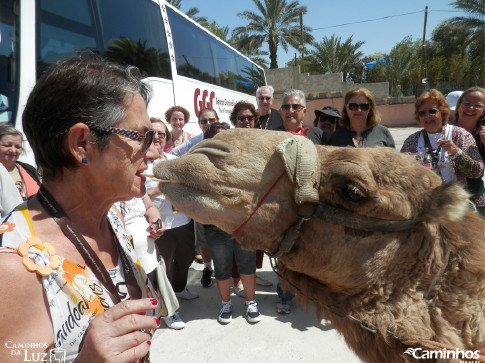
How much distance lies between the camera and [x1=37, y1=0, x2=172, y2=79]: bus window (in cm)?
465

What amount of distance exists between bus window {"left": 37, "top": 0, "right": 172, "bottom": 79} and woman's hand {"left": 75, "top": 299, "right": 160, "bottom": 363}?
Answer: 430 centimetres

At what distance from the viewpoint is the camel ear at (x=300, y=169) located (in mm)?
1635

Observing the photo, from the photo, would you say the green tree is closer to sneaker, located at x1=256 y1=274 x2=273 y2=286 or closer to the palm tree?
the palm tree

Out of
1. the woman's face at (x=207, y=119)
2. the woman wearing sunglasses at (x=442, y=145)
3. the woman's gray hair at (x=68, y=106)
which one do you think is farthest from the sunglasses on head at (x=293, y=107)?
the woman's gray hair at (x=68, y=106)

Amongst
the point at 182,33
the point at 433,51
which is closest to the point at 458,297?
the point at 182,33

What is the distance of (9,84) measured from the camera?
4.25 meters

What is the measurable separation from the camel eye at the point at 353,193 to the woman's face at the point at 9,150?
11.2ft

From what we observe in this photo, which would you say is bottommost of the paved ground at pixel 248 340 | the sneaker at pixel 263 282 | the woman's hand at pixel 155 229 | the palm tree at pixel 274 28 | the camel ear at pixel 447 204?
the sneaker at pixel 263 282

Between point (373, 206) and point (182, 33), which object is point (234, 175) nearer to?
point (373, 206)

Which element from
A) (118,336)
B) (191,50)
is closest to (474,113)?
(118,336)

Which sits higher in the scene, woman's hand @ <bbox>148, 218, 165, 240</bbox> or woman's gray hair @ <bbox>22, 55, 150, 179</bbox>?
woman's gray hair @ <bbox>22, 55, 150, 179</bbox>

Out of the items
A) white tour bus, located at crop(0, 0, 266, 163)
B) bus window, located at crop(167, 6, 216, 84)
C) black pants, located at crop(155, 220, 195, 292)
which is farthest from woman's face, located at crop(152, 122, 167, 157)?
bus window, located at crop(167, 6, 216, 84)

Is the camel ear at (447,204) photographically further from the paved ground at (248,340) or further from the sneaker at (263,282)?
the sneaker at (263,282)

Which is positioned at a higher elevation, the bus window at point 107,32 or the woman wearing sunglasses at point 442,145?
the bus window at point 107,32
